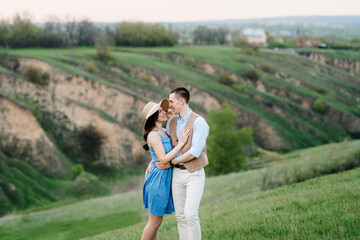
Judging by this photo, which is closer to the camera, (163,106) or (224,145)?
(163,106)

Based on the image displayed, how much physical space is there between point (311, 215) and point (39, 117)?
44.3 meters

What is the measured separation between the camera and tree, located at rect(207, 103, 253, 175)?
44.9 metres

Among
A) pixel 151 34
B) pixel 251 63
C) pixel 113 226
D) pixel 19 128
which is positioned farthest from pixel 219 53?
pixel 113 226

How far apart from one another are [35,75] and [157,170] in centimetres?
5030

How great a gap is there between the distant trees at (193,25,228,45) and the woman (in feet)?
396

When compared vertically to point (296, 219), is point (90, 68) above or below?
below

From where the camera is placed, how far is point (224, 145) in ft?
151

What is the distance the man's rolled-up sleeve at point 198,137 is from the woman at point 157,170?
14 cm

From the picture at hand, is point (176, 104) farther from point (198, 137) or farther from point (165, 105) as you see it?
point (198, 137)

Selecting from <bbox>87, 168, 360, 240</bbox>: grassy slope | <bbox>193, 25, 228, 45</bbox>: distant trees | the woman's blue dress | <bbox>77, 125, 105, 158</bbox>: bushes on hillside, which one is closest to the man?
the woman's blue dress

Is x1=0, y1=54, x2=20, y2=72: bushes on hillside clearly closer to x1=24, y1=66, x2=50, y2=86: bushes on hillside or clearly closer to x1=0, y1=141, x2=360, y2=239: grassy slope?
x1=24, y1=66, x2=50, y2=86: bushes on hillside

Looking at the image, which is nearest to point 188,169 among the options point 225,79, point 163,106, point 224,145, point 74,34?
point 163,106

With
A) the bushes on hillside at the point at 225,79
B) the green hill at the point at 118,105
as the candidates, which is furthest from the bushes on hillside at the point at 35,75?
the bushes on hillside at the point at 225,79

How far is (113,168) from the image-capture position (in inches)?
1884
